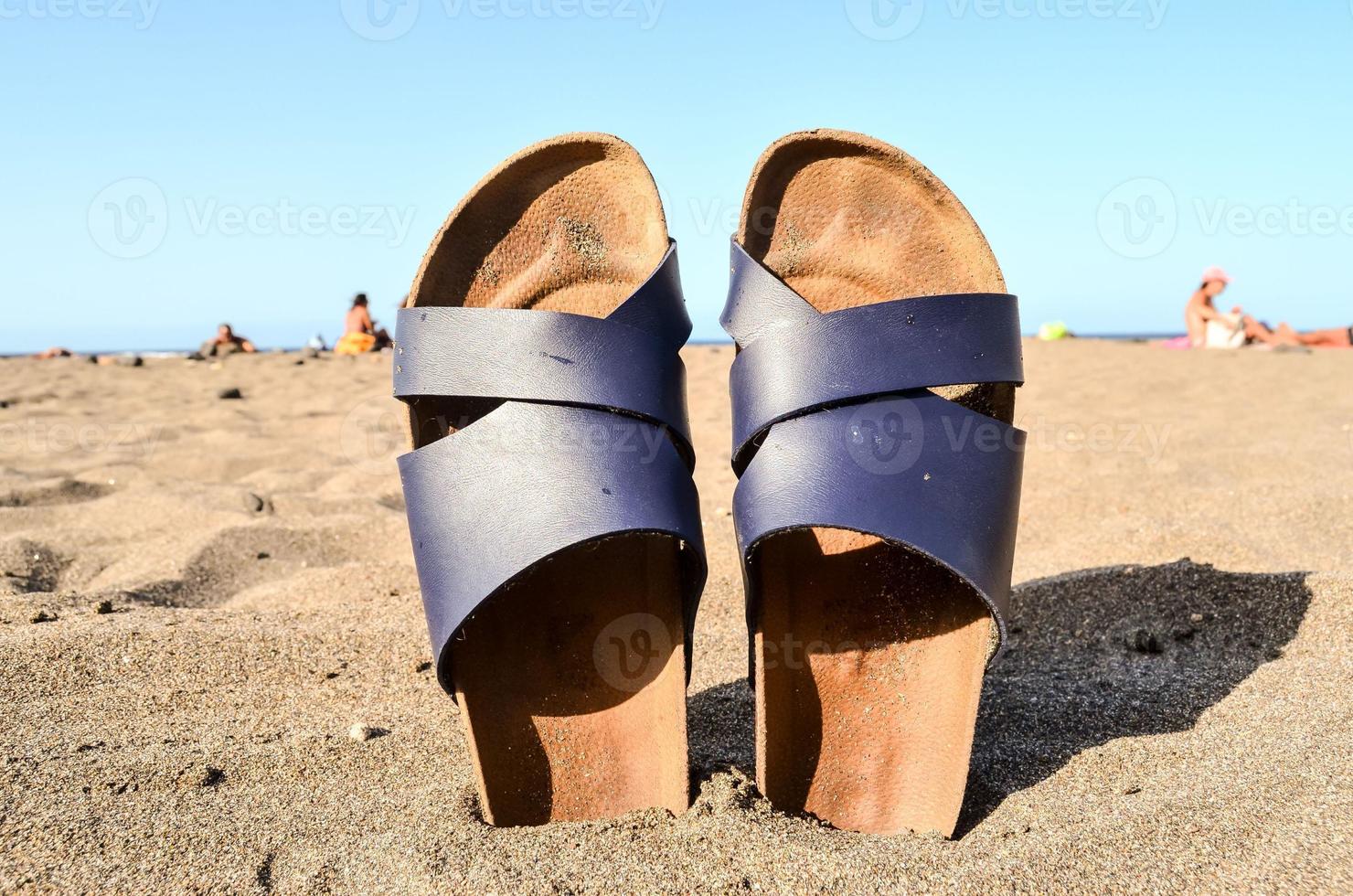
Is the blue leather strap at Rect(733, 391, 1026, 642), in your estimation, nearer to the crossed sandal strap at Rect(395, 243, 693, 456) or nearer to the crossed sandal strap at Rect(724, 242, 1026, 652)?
the crossed sandal strap at Rect(724, 242, 1026, 652)

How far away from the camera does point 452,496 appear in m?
1.54

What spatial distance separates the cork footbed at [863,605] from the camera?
1.56 meters

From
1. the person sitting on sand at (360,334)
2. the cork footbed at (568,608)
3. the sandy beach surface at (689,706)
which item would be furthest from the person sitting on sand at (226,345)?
the cork footbed at (568,608)

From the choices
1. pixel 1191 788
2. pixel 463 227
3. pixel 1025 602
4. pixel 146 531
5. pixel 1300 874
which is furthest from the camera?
pixel 146 531

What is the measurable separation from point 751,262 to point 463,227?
56 cm

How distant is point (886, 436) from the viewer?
1541mm

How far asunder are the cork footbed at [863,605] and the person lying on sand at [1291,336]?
8.79 m

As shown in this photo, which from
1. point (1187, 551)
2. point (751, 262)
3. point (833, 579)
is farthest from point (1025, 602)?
point (751, 262)

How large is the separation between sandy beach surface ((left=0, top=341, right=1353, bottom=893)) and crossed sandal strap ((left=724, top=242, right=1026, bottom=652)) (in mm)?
368

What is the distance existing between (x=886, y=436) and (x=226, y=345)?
1016 cm

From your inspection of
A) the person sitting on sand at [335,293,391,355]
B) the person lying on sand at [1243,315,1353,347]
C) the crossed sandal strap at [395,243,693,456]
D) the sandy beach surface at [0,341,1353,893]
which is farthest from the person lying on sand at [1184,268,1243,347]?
the crossed sandal strap at [395,243,693,456]

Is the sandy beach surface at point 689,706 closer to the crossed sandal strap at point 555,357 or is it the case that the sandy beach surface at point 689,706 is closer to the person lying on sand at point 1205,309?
the crossed sandal strap at point 555,357

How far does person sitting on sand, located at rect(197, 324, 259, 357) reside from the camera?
9930 millimetres

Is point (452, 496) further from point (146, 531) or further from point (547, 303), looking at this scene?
point (146, 531)
